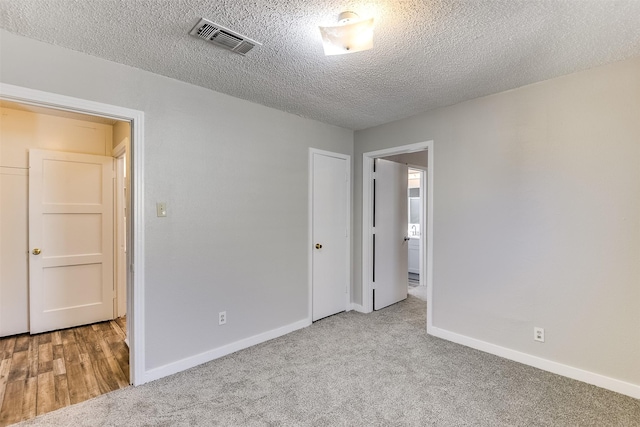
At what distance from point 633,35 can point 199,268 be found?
11.2ft

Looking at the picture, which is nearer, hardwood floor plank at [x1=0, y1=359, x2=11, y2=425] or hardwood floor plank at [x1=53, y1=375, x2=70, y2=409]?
hardwood floor plank at [x1=53, y1=375, x2=70, y2=409]

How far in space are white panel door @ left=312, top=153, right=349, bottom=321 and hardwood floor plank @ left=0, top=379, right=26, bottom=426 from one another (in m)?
2.50

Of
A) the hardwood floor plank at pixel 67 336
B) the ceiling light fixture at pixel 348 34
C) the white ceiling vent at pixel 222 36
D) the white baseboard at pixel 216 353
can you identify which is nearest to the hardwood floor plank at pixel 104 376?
the white baseboard at pixel 216 353

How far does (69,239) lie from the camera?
3.50 meters

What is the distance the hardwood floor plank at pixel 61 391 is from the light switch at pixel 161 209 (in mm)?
1424

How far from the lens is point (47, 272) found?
11.1 ft

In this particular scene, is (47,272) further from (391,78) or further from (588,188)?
(588,188)

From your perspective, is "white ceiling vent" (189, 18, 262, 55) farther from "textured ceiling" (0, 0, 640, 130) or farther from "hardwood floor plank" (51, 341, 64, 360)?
"hardwood floor plank" (51, 341, 64, 360)

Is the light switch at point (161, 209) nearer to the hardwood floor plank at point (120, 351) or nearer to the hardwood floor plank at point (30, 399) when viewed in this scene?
the hardwood floor plank at point (120, 351)

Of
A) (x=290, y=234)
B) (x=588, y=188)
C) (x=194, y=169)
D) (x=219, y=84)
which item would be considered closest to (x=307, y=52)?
(x=219, y=84)

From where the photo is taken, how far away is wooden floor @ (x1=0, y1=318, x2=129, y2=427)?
83.9 inches

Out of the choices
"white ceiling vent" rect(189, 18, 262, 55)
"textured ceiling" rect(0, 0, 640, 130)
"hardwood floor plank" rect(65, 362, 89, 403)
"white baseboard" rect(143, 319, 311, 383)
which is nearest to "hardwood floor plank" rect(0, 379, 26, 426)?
"hardwood floor plank" rect(65, 362, 89, 403)

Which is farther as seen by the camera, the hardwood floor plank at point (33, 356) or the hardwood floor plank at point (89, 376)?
the hardwood floor plank at point (33, 356)

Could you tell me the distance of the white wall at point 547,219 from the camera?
2197mm
